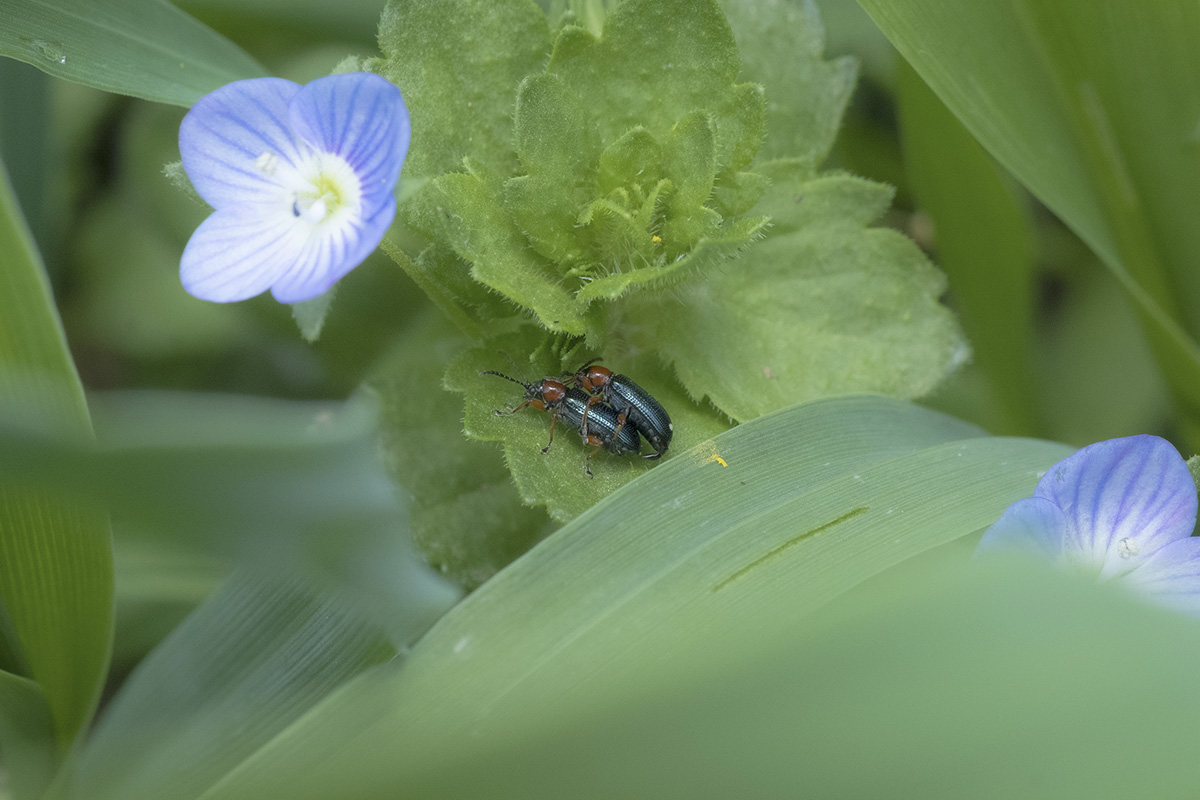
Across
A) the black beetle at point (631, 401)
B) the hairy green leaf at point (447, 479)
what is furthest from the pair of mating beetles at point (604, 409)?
the hairy green leaf at point (447, 479)

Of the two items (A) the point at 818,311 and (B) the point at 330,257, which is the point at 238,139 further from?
(A) the point at 818,311

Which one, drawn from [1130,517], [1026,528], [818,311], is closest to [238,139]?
[818,311]

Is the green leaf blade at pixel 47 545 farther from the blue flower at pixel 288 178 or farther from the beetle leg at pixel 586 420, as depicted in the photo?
the beetle leg at pixel 586 420

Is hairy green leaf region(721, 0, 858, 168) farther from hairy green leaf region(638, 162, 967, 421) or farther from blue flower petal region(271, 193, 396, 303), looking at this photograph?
blue flower petal region(271, 193, 396, 303)

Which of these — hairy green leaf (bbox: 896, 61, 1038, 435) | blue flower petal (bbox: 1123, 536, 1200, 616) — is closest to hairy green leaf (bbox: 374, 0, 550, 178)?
hairy green leaf (bbox: 896, 61, 1038, 435)

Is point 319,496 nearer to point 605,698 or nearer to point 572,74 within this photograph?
point 605,698

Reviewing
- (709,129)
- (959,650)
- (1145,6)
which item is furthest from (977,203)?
(959,650)

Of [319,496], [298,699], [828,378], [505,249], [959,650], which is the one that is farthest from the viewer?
[828,378]
